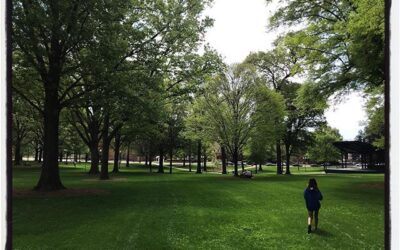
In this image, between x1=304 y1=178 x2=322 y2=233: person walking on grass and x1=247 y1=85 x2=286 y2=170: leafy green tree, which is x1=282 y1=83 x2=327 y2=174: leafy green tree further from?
x1=304 y1=178 x2=322 y2=233: person walking on grass

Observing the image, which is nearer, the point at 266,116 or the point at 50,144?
the point at 50,144

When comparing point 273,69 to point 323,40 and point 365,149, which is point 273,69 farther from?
point 365,149

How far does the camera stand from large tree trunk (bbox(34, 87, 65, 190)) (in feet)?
61.5

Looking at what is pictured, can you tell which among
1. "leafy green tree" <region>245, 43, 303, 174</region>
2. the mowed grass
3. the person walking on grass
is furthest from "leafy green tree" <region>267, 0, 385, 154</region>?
"leafy green tree" <region>245, 43, 303, 174</region>

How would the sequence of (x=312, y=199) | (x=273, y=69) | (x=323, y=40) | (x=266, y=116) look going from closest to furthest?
(x=312, y=199) → (x=323, y=40) → (x=266, y=116) → (x=273, y=69)

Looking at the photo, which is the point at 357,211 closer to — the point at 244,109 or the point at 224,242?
the point at 224,242

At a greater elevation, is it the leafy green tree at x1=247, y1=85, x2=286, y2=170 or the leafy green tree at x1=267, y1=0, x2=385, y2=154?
the leafy green tree at x1=267, y1=0, x2=385, y2=154

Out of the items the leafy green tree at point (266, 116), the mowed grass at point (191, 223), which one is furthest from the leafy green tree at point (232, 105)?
the mowed grass at point (191, 223)

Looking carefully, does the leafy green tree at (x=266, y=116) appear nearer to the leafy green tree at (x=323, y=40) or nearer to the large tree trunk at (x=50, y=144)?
the leafy green tree at (x=323, y=40)

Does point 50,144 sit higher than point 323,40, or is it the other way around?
point 323,40

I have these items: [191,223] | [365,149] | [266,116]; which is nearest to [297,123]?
[266,116]

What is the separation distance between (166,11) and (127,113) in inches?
392

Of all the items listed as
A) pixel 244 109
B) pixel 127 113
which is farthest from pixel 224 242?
pixel 244 109

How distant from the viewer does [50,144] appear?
19188mm
